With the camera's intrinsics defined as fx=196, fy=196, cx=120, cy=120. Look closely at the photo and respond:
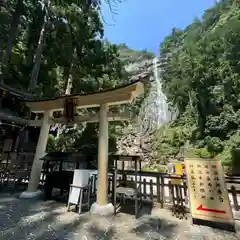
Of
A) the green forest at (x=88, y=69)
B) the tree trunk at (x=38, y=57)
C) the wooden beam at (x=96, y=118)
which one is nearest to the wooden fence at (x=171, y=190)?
the wooden beam at (x=96, y=118)

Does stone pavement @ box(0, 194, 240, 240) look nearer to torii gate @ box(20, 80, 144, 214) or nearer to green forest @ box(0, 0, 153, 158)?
torii gate @ box(20, 80, 144, 214)

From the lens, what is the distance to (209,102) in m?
17.8

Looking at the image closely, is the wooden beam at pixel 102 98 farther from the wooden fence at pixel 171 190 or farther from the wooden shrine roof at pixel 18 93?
the wooden shrine roof at pixel 18 93

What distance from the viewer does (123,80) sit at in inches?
524

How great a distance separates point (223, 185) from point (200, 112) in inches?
617

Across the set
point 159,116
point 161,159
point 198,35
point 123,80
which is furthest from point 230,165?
point 198,35

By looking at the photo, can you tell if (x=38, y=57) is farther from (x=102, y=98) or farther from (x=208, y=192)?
(x=208, y=192)

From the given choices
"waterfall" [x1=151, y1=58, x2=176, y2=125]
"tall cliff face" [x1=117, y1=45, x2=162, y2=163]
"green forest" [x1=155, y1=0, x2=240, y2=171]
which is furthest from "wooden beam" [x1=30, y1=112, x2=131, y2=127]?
"waterfall" [x1=151, y1=58, x2=176, y2=125]

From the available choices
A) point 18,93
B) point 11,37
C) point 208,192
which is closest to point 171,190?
point 208,192

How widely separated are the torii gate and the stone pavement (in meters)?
A: 0.62

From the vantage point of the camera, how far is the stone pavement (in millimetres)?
3320

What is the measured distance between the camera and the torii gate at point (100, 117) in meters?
4.75

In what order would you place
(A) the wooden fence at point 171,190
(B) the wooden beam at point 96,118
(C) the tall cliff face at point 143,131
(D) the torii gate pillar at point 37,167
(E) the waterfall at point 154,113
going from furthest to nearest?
(E) the waterfall at point 154,113
(C) the tall cliff face at point 143,131
(D) the torii gate pillar at point 37,167
(B) the wooden beam at point 96,118
(A) the wooden fence at point 171,190

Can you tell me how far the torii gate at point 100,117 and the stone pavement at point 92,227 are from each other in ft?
2.03
